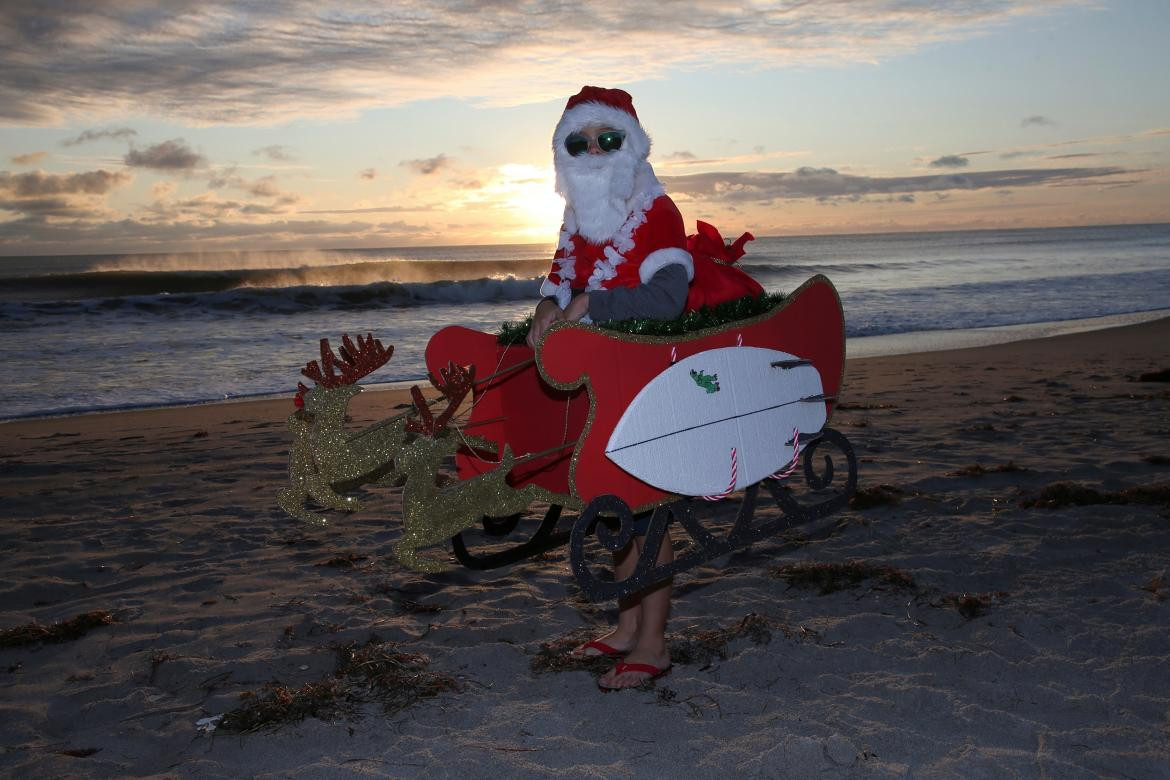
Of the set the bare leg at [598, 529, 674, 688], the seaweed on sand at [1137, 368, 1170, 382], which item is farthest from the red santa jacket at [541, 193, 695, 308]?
the seaweed on sand at [1137, 368, 1170, 382]

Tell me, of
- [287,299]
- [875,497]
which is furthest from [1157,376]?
[287,299]

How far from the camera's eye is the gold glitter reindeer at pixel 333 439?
2.81m

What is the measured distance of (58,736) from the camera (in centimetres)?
282

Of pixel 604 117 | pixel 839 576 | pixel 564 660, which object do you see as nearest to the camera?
pixel 604 117

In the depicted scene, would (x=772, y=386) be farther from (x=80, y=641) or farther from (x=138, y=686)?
(x=80, y=641)

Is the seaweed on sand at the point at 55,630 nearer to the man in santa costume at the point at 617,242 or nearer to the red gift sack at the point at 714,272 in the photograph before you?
the man in santa costume at the point at 617,242

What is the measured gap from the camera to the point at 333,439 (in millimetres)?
2816

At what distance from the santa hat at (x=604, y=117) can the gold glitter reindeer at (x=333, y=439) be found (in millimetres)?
969

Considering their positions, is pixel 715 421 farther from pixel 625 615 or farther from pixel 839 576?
pixel 839 576

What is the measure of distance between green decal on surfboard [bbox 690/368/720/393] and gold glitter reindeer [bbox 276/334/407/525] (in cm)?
94

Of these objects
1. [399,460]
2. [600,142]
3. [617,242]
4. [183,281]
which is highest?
[183,281]

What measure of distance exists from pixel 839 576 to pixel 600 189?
2.01m

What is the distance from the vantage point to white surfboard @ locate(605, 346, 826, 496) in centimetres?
266

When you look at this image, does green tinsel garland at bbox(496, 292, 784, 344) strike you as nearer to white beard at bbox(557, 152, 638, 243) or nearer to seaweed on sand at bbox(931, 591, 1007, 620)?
white beard at bbox(557, 152, 638, 243)
